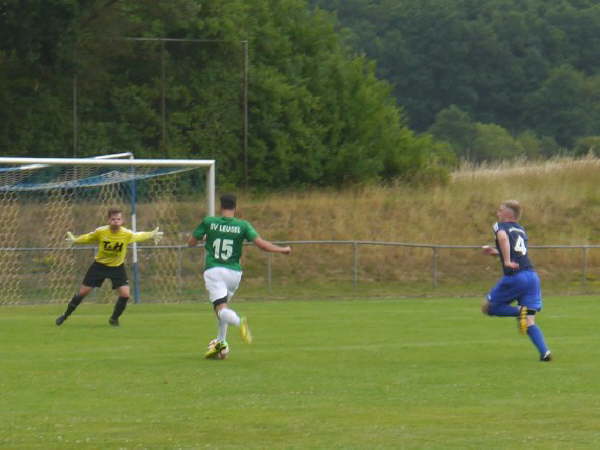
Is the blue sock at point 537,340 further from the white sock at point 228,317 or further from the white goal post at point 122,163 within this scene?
the white goal post at point 122,163

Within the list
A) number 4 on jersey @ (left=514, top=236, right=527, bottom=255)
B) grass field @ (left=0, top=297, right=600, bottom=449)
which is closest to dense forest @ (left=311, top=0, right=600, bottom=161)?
grass field @ (left=0, top=297, right=600, bottom=449)

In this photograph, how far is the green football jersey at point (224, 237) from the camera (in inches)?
578

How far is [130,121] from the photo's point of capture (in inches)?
1740

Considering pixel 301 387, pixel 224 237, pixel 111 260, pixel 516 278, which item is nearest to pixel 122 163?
pixel 111 260

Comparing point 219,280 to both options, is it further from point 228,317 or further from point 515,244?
point 515,244

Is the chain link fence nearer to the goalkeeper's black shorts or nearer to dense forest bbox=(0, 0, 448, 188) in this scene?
dense forest bbox=(0, 0, 448, 188)

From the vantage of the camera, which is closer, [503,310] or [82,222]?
[503,310]

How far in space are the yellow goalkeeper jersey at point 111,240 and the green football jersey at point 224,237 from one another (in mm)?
5015

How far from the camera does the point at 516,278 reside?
576 inches

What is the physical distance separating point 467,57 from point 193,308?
248 feet

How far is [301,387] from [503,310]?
3.57 meters

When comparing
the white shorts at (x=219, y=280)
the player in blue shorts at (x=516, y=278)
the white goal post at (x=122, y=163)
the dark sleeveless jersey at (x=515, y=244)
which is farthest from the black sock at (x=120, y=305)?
the dark sleeveless jersey at (x=515, y=244)

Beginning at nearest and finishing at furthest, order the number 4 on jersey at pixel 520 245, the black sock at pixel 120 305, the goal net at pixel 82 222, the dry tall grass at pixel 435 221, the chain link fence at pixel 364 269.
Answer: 1. the number 4 on jersey at pixel 520 245
2. the black sock at pixel 120 305
3. the goal net at pixel 82 222
4. the chain link fence at pixel 364 269
5. the dry tall grass at pixel 435 221

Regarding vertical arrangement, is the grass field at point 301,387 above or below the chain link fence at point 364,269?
above
